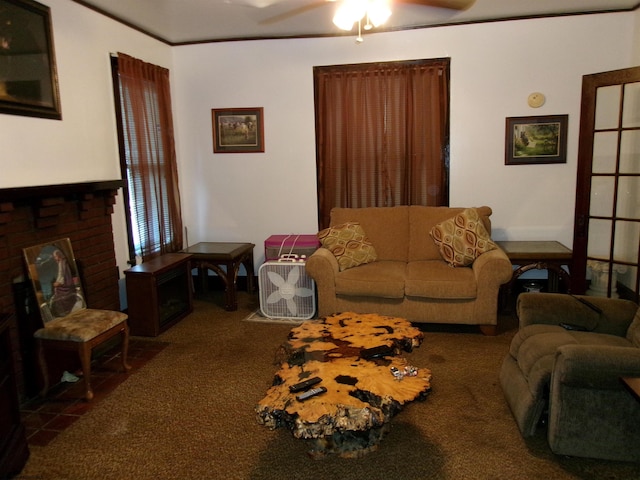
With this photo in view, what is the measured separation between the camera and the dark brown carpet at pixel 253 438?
2.18m

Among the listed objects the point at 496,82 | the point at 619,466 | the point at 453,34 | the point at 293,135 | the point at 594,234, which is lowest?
the point at 619,466

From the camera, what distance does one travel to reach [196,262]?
4.53 meters

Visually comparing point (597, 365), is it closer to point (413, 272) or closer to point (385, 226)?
point (413, 272)

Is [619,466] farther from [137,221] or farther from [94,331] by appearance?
[137,221]

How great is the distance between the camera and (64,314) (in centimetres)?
310

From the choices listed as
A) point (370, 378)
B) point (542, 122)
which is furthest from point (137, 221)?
point (542, 122)

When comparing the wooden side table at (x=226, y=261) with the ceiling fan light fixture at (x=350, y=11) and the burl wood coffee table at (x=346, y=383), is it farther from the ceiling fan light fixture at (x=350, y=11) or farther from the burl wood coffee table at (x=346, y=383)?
the ceiling fan light fixture at (x=350, y=11)

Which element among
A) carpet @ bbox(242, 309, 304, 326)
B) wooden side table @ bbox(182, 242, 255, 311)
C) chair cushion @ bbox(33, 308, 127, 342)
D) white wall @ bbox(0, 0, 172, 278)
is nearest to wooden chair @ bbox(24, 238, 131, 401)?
chair cushion @ bbox(33, 308, 127, 342)

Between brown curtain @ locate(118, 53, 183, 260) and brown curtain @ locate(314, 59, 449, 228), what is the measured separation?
149 cm

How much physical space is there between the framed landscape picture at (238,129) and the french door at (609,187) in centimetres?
297

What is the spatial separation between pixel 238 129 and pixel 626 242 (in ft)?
12.1

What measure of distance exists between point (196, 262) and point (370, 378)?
2802 millimetres

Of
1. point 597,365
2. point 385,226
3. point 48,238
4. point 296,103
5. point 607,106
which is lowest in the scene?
point 597,365

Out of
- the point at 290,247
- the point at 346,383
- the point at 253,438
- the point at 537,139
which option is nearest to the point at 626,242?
the point at 537,139
